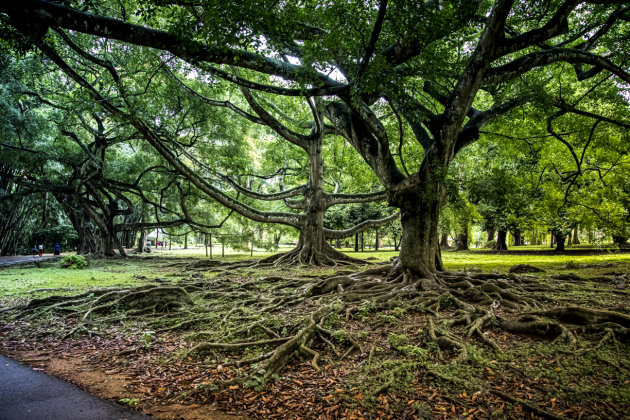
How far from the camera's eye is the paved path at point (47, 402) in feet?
9.03

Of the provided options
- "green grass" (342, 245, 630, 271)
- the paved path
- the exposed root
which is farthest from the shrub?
"green grass" (342, 245, 630, 271)

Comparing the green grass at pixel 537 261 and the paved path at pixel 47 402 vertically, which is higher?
the green grass at pixel 537 261

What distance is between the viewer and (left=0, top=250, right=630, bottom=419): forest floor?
2.86 meters

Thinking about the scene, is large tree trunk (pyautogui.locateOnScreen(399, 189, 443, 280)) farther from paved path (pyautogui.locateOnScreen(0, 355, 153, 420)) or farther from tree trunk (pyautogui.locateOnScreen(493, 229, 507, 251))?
tree trunk (pyautogui.locateOnScreen(493, 229, 507, 251))

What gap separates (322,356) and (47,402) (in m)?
2.75

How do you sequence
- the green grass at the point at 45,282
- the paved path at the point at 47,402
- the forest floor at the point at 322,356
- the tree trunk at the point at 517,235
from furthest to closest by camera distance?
the tree trunk at the point at 517,235, the green grass at the point at 45,282, the forest floor at the point at 322,356, the paved path at the point at 47,402

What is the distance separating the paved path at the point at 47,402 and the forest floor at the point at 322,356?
0.41 ft

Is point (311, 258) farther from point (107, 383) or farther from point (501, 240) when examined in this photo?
point (501, 240)

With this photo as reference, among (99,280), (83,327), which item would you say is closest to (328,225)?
(99,280)

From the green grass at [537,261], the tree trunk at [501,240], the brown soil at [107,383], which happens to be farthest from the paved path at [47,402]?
the tree trunk at [501,240]

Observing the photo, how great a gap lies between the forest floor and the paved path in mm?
125

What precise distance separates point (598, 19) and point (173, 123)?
48.4ft

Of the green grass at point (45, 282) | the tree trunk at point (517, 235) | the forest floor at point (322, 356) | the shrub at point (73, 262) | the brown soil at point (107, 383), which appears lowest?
the brown soil at point (107, 383)

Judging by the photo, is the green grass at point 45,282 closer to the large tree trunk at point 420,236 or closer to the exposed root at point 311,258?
the exposed root at point 311,258
